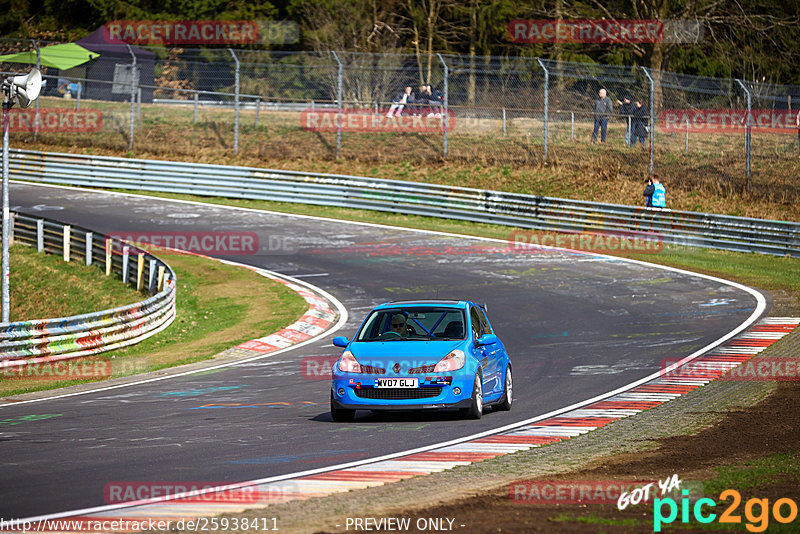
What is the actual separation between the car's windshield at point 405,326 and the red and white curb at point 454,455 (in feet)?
4.81

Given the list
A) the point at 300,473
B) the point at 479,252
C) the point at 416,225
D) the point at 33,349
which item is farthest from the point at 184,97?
the point at 300,473

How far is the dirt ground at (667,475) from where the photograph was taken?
6.23 metres

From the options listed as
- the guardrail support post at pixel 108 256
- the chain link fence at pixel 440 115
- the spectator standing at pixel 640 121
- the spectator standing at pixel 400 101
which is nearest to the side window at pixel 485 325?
the guardrail support post at pixel 108 256

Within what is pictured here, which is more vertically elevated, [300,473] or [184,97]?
[184,97]

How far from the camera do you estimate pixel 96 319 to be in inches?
688

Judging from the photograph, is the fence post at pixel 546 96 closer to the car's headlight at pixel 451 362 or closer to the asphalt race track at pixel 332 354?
the asphalt race track at pixel 332 354

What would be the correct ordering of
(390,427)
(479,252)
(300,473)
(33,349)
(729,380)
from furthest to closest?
(479,252) < (33,349) < (729,380) < (390,427) < (300,473)

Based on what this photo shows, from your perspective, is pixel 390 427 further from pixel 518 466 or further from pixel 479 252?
pixel 479 252

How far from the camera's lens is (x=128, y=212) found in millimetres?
31547

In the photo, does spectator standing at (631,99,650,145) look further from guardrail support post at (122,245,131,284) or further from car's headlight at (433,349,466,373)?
car's headlight at (433,349,466,373)

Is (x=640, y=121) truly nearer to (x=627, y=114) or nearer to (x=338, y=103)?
(x=627, y=114)

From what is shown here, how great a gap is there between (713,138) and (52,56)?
3257cm

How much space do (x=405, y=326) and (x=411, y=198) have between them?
20239 mm

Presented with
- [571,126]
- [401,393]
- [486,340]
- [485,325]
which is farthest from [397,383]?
[571,126]
